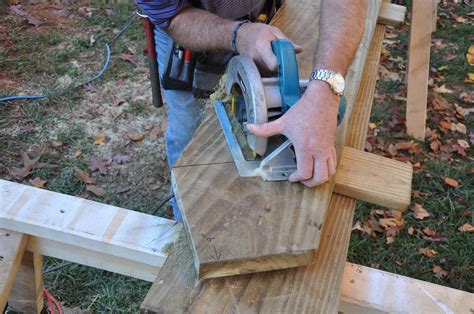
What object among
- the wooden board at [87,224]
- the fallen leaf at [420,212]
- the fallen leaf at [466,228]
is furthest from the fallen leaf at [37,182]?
the fallen leaf at [466,228]

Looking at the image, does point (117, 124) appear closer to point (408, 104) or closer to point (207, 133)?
point (408, 104)

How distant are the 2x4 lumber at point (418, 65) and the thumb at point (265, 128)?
2846 mm

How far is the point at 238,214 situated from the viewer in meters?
1.20

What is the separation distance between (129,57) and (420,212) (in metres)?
2.89

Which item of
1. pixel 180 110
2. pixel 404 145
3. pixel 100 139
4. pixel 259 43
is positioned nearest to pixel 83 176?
pixel 100 139

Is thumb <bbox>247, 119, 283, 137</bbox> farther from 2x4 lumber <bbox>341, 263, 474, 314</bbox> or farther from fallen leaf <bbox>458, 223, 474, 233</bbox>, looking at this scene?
fallen leaf <bbox>458, 223, 474, 233</bbox>

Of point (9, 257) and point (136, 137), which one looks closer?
point (9, 257)

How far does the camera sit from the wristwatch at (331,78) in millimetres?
1471

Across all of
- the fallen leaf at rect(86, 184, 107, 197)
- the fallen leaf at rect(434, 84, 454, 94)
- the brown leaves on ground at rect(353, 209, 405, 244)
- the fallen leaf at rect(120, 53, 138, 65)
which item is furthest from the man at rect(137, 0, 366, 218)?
the fallen leaf at rect(434, 84, 454, 94)

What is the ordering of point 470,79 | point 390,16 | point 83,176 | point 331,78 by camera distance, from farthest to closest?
point 470,79 → point 83,176 → point 390,16 → point 331,78

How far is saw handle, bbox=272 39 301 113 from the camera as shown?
4.32ft

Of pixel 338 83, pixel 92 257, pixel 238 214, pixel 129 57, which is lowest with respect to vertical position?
pixel 129 57

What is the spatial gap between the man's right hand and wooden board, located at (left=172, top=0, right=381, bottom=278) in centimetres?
24

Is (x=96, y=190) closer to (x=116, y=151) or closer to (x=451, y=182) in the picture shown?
(x=116, y=151)
